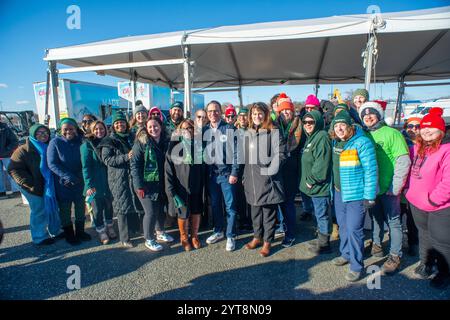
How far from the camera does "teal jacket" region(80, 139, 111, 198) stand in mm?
3031

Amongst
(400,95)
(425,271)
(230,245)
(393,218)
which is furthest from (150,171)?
(400,95)

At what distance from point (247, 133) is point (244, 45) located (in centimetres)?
325

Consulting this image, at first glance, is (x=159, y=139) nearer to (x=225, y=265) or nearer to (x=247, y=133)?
(x=247, y=133)

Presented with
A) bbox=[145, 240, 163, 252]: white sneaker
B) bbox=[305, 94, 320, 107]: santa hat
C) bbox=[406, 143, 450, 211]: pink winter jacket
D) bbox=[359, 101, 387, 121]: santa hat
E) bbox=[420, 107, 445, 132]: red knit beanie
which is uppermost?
bbox=[305, 94, 320, 107]: santa hat

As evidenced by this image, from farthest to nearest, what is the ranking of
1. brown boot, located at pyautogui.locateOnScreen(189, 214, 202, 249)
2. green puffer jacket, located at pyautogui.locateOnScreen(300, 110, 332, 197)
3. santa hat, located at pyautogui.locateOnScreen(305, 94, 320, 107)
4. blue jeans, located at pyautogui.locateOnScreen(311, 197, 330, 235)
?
1. santa hat, located at pyautogui.locateOnScreen(305, 94, 320, 107)
2. brown boot, located at pyautogui.locateOnScreen(189, 214, 202, 249)
3. blue jeans, located at pyautogui.locateOnScreen(311, 197, 330, 235)
4. green puffer jacket, located at pyautogui.locateOnScreen(300, 110, 332, 197)

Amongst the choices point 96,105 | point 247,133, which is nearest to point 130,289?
point 247,133

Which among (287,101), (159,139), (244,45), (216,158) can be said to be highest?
(244,45)

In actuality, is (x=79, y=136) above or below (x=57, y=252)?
above

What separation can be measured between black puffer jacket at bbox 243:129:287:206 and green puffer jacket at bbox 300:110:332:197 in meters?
0.31

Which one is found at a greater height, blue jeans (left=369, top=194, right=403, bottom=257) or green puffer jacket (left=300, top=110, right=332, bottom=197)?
green puffer jacket (left=300, top=110, right=332, bottom=197)

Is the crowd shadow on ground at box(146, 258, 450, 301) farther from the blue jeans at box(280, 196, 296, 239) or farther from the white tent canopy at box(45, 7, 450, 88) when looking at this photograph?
the white tent canopy at box(45, 7, 450, 88)

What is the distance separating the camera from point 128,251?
120 inches

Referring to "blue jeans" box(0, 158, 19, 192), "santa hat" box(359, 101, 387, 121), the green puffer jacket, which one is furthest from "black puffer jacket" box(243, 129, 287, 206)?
"blue jeans" box(0, 158, 19, 192)
